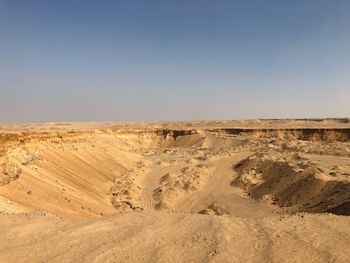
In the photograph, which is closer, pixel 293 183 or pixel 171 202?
pixel 293 183

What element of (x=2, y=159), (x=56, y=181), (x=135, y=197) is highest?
(x=2, y=159)

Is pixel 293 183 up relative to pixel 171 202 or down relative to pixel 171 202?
up

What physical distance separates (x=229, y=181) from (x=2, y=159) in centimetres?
1526

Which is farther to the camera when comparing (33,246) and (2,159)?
(2,159)

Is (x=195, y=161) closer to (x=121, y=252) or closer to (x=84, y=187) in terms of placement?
(x=84, y=187)

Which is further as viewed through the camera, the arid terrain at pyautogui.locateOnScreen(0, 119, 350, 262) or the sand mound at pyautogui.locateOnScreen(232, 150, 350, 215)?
the sand mound at pyautogui.locateOnScreen(232, 150, 350, 215)

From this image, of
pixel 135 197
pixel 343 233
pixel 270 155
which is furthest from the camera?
pixel 270 155

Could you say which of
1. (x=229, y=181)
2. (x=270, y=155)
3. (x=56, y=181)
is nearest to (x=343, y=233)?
(x=56, y=181)

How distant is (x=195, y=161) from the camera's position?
36625 millimetres

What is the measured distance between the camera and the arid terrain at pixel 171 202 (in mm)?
6906

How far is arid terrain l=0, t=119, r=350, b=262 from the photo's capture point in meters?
6.91

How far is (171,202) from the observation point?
23656 millimetres

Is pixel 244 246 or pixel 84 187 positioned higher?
pixel 244 246

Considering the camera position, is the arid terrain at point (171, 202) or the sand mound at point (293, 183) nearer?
the arid terrain at point (171, 202)
